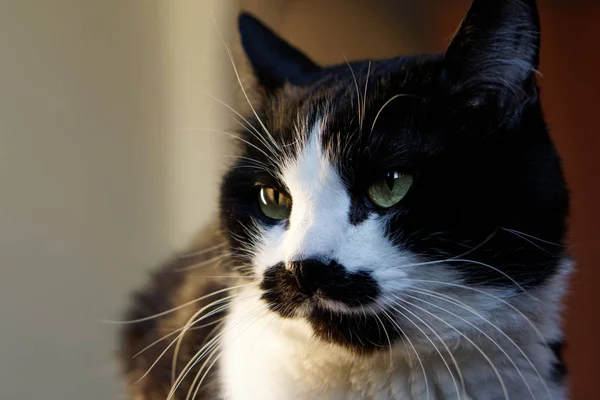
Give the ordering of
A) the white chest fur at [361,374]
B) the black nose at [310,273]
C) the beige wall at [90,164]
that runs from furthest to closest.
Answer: the beige wall at [90,164] < the white chest fur at [361,374] < the black nose at [310,273]

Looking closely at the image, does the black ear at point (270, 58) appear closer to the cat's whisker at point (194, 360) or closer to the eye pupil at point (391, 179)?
the eye pupil at point (391, 179)

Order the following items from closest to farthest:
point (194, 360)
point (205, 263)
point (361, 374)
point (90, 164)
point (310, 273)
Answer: point (310, 273) < point (361, 374) < point (194, 360) < point (205, 263) < point (90, 164)

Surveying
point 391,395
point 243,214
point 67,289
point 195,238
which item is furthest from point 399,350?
point 67,289

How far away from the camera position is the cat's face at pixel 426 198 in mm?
723

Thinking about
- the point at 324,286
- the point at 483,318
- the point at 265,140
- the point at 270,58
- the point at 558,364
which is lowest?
the point at 558,364

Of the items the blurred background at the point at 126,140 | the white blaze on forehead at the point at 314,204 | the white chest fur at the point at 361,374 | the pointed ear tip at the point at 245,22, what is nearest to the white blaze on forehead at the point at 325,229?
the white blaze on forehead at the point at 314,204

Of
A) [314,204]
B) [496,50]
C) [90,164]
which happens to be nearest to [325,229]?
[314,204]

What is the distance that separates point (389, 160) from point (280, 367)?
31cm

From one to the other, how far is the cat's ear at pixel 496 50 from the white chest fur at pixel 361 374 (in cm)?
32

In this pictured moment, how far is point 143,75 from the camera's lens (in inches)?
55.1

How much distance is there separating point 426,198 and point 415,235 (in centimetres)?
4

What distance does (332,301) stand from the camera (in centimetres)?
71

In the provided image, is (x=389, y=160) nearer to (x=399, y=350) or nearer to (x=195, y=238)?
(x=399, y=350)

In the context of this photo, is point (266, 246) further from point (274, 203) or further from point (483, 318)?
point (483, 318)
